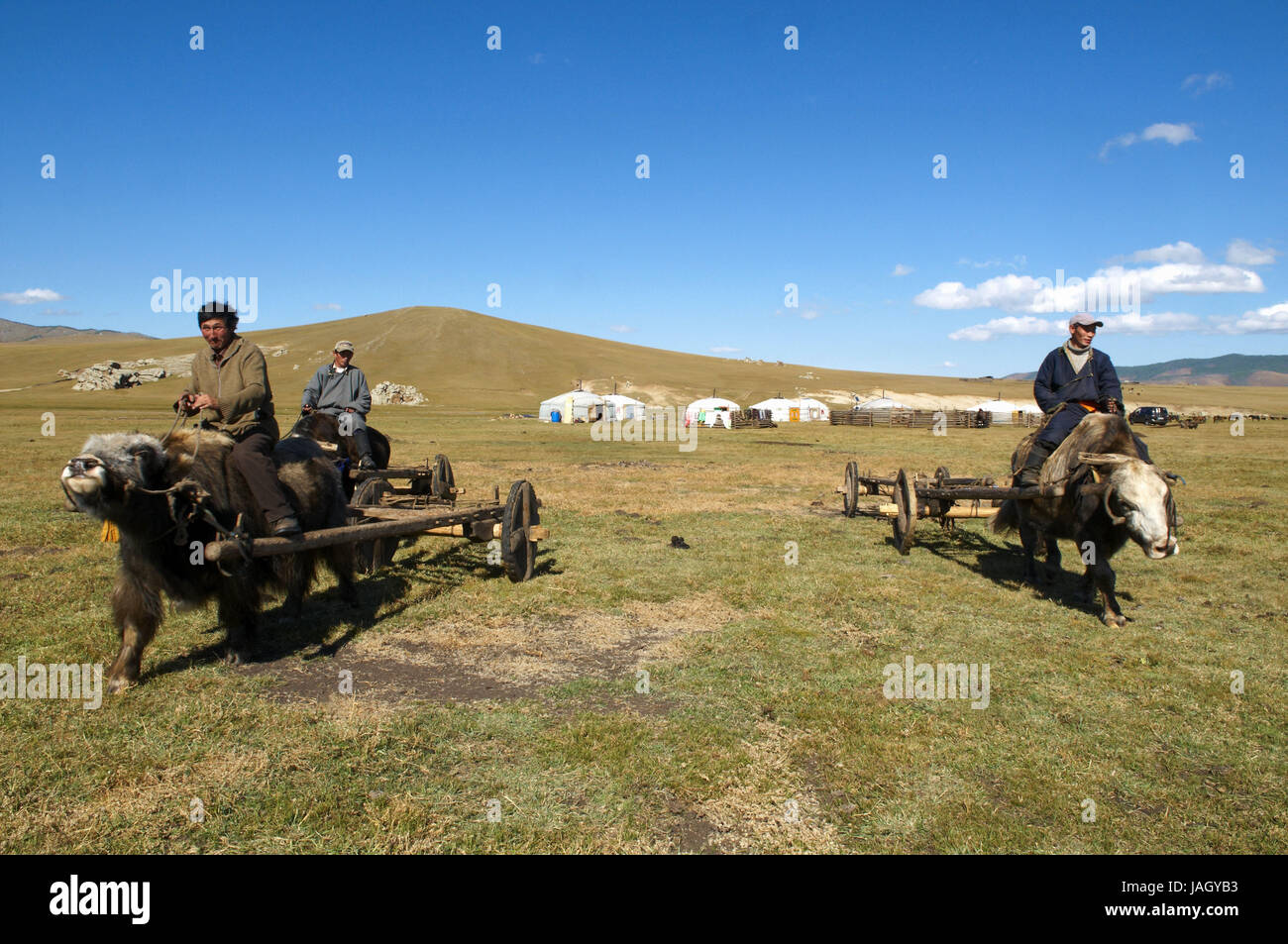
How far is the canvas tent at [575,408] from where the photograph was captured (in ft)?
248

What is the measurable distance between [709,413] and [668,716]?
215ft

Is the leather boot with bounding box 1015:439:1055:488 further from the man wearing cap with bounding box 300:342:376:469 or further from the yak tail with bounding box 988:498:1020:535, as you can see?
the man wearing cap with bounding box 300:342:376:469

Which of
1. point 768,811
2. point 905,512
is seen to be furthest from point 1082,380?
point 768,811

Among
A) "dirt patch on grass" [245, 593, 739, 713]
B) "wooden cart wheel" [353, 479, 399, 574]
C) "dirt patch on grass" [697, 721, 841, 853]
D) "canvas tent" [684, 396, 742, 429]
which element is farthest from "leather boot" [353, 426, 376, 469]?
"canvas tent" [684, 396, 742, 429]

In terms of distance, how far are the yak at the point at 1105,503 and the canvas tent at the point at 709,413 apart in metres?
58.2

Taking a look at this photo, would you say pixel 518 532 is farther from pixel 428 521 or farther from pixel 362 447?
pixel 362 447

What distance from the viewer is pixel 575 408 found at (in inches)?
2985

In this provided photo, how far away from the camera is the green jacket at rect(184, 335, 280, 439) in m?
6.42

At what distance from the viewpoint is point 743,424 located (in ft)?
221

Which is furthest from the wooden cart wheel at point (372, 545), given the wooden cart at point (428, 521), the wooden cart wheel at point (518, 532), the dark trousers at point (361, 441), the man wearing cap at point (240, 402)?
the man wearing cap at point (240, 402)

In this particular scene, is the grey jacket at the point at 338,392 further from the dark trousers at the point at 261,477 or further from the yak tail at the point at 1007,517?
the yak tail at the point at 1007,517
